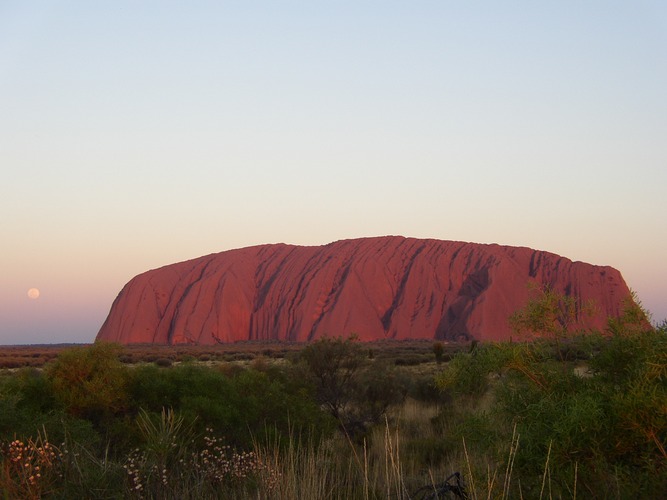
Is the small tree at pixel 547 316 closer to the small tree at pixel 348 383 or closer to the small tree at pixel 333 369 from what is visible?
the small tree at pixel 348 383

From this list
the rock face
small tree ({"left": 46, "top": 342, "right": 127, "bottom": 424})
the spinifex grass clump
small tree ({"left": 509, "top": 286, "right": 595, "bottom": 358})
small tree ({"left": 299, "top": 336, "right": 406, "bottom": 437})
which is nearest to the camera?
the spinifex grass clump

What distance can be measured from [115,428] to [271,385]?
9.49 ft

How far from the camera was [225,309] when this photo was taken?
79.5 m

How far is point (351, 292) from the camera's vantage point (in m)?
74.9

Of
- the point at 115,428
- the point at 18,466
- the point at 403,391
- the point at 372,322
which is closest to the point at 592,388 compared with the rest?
the point at 18,466

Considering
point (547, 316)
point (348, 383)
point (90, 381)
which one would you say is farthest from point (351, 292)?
point (547, 316)

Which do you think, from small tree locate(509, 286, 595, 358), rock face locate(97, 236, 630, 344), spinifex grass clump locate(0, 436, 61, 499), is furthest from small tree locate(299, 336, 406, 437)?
rock face locate(97, 236, 630, 344)

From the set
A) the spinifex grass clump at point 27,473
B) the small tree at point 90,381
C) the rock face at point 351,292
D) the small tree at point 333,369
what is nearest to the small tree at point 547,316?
the spinifex grass clump at point 27,473

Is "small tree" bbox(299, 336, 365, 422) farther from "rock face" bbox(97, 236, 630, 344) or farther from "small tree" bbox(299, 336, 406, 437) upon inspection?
"rock face" bbox(97, 236, 630, 344)

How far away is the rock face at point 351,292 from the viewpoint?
72438 mm

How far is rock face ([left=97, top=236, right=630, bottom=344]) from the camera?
7244cm

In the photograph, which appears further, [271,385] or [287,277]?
[287,277]

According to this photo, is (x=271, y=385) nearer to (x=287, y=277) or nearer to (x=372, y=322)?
(x=372, y=322)

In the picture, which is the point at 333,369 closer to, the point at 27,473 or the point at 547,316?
the point at 27,473
